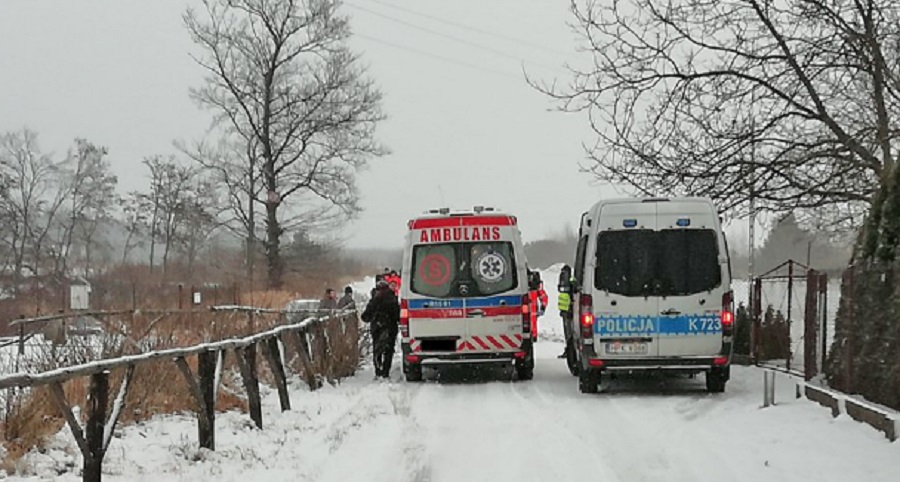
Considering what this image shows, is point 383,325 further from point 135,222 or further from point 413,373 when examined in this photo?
point 135,222

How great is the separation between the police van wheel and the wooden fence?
45.0 inches

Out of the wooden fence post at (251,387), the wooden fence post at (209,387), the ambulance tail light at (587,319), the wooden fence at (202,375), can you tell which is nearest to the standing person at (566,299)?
the ambulance tail light at (587,319)

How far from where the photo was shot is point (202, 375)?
10250mm

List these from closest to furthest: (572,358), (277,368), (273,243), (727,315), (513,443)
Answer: (513,443), (277,368), (727,315), (572,358), (273,243)

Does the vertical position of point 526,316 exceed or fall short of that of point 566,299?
it falls short

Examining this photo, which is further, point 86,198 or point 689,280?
point 86,198

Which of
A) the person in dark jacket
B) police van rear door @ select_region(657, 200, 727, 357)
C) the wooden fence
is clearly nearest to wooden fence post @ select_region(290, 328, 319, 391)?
the wooden fence

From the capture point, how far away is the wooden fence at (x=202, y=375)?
7.56m

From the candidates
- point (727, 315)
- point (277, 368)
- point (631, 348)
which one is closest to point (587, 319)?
point (631, 348)

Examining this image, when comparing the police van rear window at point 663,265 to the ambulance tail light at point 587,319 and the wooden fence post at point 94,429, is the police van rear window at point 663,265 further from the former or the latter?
the wooden fence post at point 94,429

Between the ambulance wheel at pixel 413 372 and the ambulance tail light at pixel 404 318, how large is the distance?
22.0 inches

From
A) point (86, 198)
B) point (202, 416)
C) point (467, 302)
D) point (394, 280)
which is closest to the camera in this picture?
point (202, 416)

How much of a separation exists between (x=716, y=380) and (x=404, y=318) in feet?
16.6

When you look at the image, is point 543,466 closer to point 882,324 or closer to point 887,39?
point 882,324
